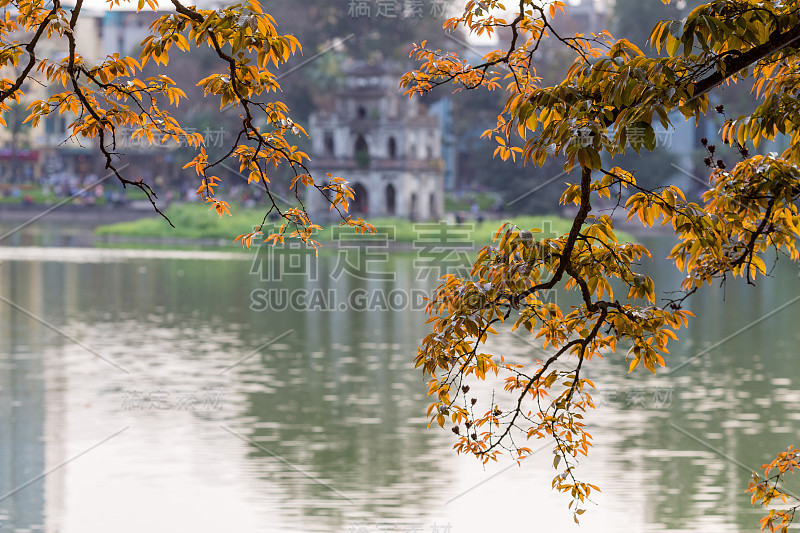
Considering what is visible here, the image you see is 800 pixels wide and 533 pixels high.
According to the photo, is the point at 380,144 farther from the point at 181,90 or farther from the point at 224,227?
the point at 181,90

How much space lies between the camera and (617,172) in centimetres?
256

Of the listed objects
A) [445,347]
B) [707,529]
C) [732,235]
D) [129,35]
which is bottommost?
[707,529]

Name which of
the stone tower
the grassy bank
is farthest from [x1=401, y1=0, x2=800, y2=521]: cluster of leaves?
the stone tower

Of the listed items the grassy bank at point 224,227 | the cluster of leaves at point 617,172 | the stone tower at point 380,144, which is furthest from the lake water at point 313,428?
the stone tower at point 380,144

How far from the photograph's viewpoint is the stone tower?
28578 mm

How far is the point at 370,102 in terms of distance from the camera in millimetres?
28891

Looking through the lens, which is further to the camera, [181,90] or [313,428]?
[313,428]

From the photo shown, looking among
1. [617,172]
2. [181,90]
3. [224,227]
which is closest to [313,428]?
[181,90]

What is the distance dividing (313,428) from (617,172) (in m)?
5.22

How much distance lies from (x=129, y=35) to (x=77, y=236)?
1261cm

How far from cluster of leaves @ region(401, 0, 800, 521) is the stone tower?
83.3 ft

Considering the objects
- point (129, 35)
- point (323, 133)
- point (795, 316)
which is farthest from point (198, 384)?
point (129, 35)

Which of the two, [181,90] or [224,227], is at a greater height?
[224,227]

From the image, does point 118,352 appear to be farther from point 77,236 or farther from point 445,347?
point 77,236
